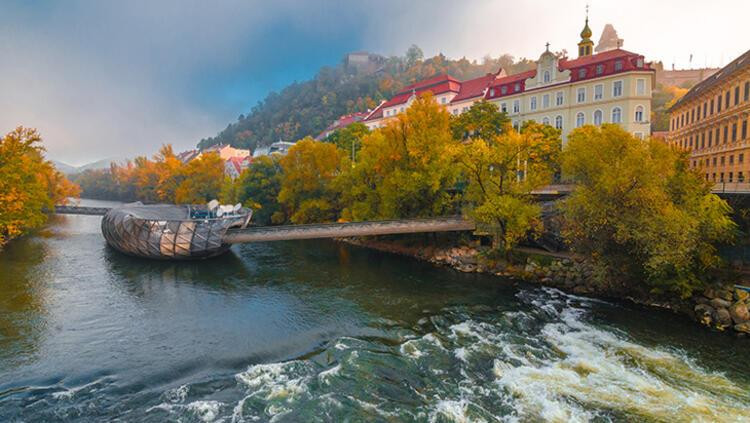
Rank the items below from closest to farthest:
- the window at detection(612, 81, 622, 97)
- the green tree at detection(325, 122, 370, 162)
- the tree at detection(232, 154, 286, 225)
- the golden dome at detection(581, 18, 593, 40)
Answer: the window at detection(612, 81, 622, 97), the golden dome at detection(581, 18, 593, 40), the tree at detection(232, 154, 286, 225), the green tree at detection(325, 122, 370, 162)

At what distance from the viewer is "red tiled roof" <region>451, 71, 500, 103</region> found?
156 ft

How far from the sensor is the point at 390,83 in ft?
373

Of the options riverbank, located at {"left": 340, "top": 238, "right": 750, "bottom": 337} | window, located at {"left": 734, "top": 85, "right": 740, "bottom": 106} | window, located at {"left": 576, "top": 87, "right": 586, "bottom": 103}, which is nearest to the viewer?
riverbank, located at {"left": 340, "top": 238, "right": 750, "bottom": 337}

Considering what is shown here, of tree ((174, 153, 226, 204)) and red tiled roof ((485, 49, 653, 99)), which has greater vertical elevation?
red tiled roof ((485, 49, 653, 99))

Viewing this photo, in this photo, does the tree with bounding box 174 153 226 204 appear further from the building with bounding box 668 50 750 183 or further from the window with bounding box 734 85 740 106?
the window with bounding box 734 85 740 106

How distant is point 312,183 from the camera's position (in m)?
38.9

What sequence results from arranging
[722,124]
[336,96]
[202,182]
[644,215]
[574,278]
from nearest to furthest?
[644,215] < [574,278] < [722,124] < [202,182] < [336,96]

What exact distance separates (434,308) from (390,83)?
106 metres

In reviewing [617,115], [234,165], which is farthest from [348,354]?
[234,165]

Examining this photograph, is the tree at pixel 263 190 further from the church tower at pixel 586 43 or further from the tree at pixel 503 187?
the church tower at pixel 586 43

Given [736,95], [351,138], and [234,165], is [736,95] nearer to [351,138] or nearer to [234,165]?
[351,138]

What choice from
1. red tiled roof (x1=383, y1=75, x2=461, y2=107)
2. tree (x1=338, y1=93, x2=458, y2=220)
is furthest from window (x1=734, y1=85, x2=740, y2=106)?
red tiled roof (x1=383, y1=75, x2=461, y2=107)

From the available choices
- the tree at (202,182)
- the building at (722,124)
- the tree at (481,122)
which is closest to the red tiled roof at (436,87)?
the tree at (481,122)

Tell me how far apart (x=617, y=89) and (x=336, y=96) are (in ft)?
322
